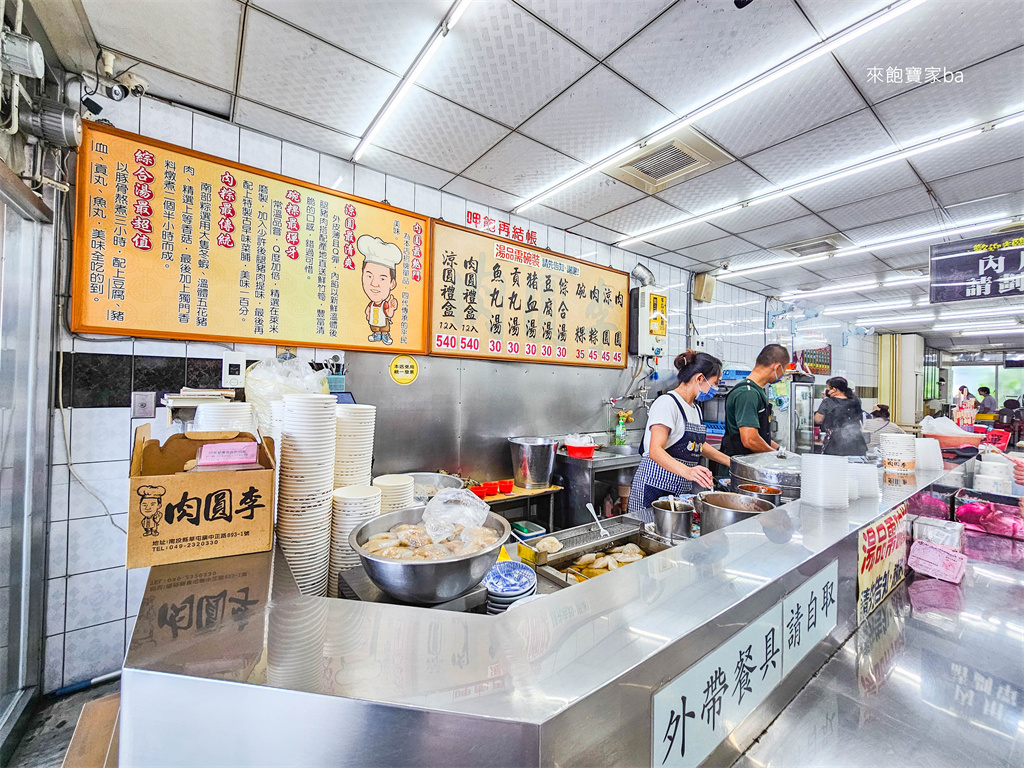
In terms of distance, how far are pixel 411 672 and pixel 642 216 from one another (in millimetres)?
4204

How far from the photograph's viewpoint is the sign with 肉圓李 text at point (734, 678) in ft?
2.47

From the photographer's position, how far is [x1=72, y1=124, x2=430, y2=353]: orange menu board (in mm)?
2338

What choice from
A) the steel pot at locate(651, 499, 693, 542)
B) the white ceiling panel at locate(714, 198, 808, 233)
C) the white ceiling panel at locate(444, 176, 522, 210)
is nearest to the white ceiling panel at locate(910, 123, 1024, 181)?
the white ceiling panel at locate(714, 198, 808, 233)

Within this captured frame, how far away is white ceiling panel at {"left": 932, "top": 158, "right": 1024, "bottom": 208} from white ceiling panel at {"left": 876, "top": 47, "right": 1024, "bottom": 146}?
835mm

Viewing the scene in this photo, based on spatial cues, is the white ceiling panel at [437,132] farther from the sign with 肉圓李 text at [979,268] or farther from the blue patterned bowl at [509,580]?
the sign with 肉圓李 text at [979,268]

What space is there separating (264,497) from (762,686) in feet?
4.26

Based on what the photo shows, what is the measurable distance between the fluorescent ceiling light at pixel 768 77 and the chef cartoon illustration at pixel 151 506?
3105mm

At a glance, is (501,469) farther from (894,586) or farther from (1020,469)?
(1020,469)

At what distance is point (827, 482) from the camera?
1610mm

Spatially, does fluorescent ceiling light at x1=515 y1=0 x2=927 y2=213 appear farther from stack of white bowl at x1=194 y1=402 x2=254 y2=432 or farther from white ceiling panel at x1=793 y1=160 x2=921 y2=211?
stack of white bowl at x1=194 y1=402 x2=254 y2=432

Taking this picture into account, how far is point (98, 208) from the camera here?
7.61 ft

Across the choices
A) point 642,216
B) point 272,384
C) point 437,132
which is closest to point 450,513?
point 272,384

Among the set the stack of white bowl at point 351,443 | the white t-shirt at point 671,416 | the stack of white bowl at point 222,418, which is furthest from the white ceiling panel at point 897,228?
the stack of white bowl at point 222,418

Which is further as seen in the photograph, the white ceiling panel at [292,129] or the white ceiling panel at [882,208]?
the white ceiling panel at [882,208]
